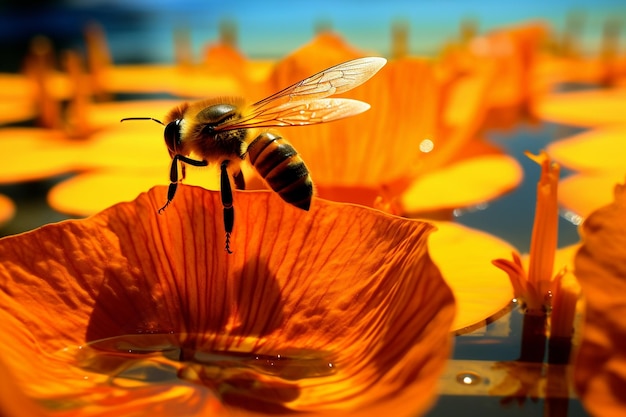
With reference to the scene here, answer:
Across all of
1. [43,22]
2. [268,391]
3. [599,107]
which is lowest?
[268,391]

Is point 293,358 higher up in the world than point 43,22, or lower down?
lower down

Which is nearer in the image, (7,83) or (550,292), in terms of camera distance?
(550,292)

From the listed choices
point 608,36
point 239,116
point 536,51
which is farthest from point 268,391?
point 608,36

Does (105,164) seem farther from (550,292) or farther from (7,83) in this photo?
(7,83)

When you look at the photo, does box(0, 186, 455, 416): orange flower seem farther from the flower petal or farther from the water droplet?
the flower petal

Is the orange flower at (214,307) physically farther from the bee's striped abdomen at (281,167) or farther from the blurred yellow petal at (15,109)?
the blurred yellow petal at (15,109)

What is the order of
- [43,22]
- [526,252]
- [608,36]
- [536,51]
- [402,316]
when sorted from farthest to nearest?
[43,22], [608,36], [536,51], [526,252], [402,316]

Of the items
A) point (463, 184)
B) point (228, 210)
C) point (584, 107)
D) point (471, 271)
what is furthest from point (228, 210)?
point (584, 107)
